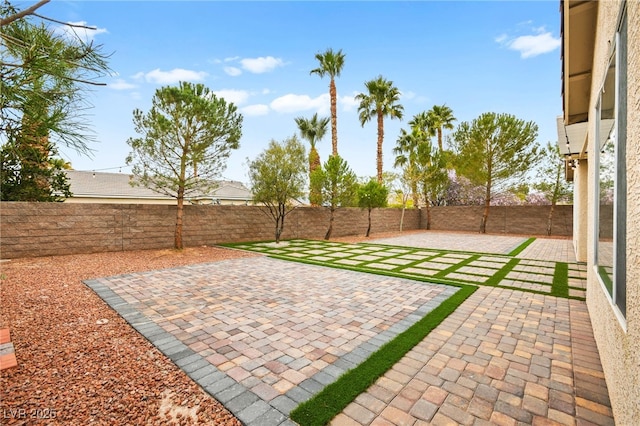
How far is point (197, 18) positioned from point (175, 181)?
15.7 ft

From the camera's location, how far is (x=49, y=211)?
7.52 m

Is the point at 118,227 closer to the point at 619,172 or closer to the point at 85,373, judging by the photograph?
the point at 85,373

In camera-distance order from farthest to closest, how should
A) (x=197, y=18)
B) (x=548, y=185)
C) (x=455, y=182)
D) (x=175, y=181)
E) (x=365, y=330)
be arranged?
(x=455, y=182), (x=548, y=185), (x=175, y=181), (x=197, y=18), (x=365, y=330)

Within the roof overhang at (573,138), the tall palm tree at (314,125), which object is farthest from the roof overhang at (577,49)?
the tall palm tree at (314,125)

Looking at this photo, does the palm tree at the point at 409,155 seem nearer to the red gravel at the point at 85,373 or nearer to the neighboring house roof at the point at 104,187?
the neighboring house roof at the point at 104,187

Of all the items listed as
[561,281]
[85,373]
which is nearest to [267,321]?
[85,373]

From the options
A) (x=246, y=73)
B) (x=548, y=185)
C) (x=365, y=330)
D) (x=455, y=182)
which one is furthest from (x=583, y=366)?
(x=455, y=182)

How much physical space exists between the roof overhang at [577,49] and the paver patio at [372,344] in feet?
10.4

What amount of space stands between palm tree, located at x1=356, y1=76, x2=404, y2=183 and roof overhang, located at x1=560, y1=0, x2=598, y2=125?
47.7 feet

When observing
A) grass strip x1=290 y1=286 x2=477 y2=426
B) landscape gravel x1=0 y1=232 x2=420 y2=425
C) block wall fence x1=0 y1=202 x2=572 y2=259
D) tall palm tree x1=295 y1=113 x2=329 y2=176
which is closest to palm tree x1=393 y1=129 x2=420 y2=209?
block wall fence x1=0 y1=202 x2=572 y2=259

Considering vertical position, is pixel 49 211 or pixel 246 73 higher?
pixel 246 73

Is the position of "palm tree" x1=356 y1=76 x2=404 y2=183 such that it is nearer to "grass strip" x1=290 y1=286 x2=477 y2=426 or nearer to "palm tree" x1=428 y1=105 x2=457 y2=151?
"palm tree" x1=428 y1=105 x2=457 y2=151

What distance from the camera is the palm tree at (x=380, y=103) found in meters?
18.9

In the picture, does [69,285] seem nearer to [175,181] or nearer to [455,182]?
[175,181]
